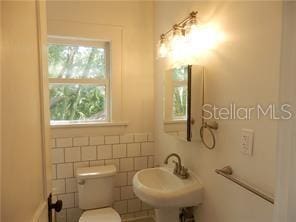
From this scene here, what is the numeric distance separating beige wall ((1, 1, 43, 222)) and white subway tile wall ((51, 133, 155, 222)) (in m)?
1.32

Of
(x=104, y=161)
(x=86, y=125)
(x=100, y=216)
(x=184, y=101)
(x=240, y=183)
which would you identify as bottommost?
(x=100, y=216)

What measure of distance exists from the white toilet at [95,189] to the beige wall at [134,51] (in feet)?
1.82

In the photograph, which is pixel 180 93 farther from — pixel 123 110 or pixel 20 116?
pixel 20 116

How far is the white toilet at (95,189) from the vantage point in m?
2.10

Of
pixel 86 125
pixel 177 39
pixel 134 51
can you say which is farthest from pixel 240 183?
pixel 134 51

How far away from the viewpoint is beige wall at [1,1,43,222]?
0.64m

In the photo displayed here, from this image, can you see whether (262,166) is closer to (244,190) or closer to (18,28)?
(244,190)

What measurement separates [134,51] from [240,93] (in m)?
1.46

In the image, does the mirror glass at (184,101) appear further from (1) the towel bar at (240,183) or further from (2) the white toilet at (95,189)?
(2) the white toilet at (95,189)

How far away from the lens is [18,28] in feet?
2.42

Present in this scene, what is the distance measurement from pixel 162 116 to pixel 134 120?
0.36m

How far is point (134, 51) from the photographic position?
7.82ft

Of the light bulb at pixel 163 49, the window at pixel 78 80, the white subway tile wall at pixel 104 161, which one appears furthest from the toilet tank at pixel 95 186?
the light bulb at pixel 163 49

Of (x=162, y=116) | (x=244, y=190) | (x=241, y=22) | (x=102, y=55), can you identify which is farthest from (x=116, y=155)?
(x=241, y=22)
